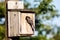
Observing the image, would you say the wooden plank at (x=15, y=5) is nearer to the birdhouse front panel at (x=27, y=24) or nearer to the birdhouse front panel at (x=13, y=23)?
the birdhouse front panel at (x=13, y=23)

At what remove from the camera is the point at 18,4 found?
148 inches

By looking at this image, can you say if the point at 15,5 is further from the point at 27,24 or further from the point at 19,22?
the point at 27,24

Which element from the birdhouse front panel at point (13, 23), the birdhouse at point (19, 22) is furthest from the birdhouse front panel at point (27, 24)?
the birdhouse front panel at point (13, 23)

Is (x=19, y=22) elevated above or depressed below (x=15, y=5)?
below

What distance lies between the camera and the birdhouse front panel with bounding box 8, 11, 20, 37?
3.72 meters

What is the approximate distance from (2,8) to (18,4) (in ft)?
12.4

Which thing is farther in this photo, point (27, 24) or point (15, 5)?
point (27, 24)

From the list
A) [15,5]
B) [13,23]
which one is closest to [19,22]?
[13,23]

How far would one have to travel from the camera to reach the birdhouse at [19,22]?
12.3ft

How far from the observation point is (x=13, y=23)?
3.76 meters

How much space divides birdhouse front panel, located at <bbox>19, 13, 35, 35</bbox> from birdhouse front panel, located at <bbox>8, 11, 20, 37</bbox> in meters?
0.11

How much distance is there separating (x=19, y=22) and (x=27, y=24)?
Answer: 0.26 m

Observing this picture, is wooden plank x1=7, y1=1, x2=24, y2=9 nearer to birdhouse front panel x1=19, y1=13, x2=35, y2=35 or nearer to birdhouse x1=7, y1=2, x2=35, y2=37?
birdhouse x1=7, y1=2, x2=35, y2=37

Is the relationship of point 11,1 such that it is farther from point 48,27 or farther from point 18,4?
point 48,27
